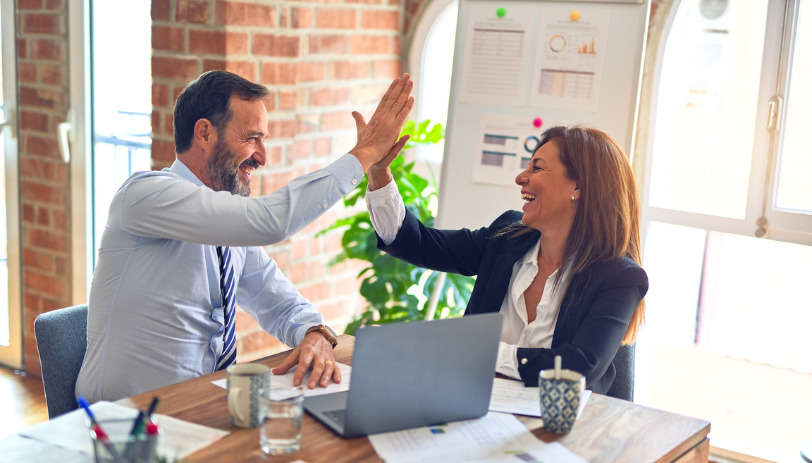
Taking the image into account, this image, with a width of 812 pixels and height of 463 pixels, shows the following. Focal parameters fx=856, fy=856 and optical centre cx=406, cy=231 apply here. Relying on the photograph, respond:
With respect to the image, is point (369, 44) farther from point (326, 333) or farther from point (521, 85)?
point (326, 333)

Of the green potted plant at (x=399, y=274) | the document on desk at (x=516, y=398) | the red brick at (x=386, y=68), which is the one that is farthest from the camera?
the red brick at (x=386, y=68)

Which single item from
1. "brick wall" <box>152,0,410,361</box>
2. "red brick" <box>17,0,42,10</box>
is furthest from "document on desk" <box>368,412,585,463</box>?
"red brick" <box>17,0,42,10</box>

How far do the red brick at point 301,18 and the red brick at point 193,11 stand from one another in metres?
0.34

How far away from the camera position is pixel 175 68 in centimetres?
296

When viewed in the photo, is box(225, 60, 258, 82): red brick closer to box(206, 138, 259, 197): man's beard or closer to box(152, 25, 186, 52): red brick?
box(152, 25, 186, 52): red brick

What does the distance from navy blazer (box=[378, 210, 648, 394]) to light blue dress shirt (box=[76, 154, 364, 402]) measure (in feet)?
1.45

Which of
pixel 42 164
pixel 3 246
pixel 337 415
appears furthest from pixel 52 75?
pixel 337 415

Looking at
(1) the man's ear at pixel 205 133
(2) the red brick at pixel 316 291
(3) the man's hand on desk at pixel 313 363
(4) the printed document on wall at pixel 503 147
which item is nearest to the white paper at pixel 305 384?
(3) the man's hand on desk at pixel 313 363

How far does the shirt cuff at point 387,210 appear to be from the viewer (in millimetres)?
2100

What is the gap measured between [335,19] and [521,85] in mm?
901

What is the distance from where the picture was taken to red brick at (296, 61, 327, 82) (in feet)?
10.5

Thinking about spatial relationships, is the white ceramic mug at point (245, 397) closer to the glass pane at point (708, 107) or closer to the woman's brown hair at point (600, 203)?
the woman's brown hair at point (600, 203)

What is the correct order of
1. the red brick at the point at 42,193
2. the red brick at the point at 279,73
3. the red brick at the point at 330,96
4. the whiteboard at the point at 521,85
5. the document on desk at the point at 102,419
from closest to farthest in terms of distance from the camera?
the document on desk at the point at 102,419
the whiteboard at the point at 521,85
the red brick at the point at 279,73
the red brick at the point at 330,96
the red brick at the point at 42,193

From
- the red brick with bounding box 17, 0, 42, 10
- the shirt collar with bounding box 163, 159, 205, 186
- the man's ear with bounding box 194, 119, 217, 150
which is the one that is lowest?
the shirt collar with bounding box 163, 159, 205, 186
